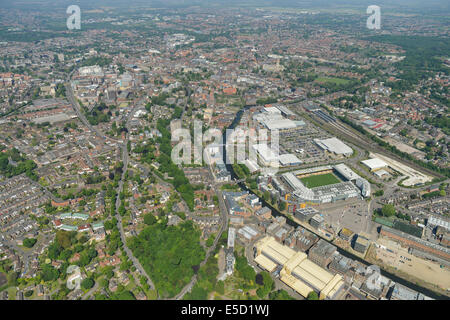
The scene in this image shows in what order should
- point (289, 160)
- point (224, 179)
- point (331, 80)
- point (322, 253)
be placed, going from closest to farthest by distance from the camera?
1. point (322, 253)
2. point (224, 179)
3. point (289, 160)
4. point (331, 80)

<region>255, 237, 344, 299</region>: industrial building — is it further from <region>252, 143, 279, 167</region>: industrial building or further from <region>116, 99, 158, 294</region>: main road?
<region>252, 143, 279, 167</region>: industrial building

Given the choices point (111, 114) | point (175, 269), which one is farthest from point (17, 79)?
point (175, 269)

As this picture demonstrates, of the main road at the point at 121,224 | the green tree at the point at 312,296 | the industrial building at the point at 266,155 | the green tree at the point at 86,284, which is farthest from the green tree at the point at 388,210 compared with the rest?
the green tree at the point at 86,284

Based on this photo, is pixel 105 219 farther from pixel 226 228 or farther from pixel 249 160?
pixel 249 160

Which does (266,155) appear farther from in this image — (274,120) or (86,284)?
(86,284)

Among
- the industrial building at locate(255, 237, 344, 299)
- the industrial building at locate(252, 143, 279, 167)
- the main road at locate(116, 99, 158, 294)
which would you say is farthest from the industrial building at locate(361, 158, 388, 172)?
the main road at locate(116, 99, 158, 294)

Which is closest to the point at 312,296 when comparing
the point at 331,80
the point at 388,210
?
the point at 388,210

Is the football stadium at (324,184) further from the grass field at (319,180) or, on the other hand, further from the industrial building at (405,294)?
the industrial building at (405,294)
